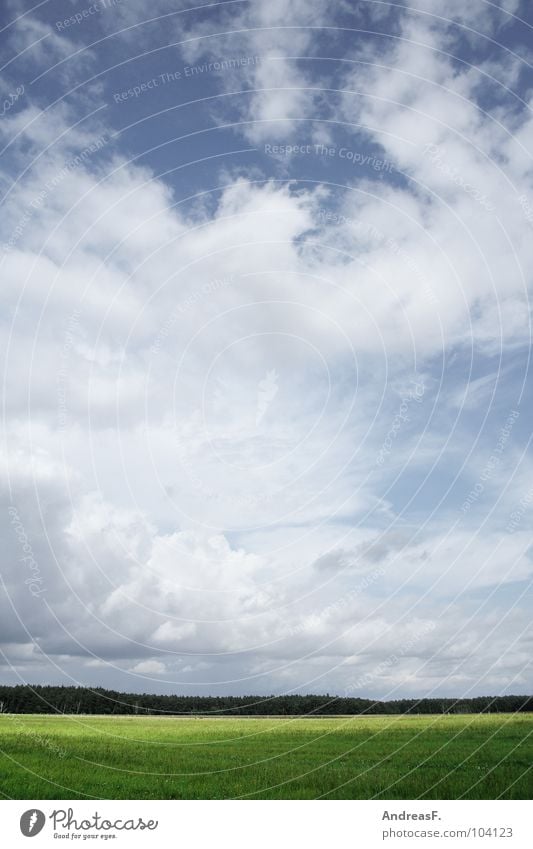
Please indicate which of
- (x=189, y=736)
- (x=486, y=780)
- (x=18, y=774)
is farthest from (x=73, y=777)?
(x=189, y=736)

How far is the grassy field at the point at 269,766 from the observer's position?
23.7 m

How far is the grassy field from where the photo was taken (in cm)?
2367

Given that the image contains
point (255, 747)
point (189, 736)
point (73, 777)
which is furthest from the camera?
point (189, 736)
